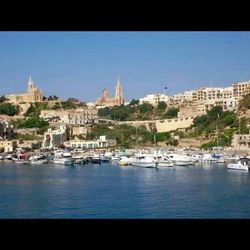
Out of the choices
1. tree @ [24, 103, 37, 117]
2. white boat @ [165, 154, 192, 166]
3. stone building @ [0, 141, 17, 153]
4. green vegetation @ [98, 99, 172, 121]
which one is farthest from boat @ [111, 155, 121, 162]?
tree @ [24, 103, 37, 117]

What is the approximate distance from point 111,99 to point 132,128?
784cm

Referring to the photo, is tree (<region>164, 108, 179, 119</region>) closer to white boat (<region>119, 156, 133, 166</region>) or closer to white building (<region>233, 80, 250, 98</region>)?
white building (<region>233, 80, 250, 98</region>)

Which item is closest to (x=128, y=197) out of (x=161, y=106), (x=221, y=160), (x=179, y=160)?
(x=179, y=160)

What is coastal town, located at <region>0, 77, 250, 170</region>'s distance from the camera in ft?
42.0

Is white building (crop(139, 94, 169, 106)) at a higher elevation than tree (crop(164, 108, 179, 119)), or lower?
higher

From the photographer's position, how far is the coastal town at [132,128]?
1280 centimetres

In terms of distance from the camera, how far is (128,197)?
5.60 metres

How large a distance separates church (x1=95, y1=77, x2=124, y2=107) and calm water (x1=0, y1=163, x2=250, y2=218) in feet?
54.5

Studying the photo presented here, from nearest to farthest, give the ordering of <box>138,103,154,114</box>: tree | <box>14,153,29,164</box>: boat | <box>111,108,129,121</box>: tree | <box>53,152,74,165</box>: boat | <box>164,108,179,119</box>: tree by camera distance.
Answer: <box>53,152,74,165</box>: boat
<box>14,153,29,164</box>: boat
<box>164,108,179,119</box>: tree
<box>111,108,129,121</box>: tree
<box>138,103,154,114</box>: tree

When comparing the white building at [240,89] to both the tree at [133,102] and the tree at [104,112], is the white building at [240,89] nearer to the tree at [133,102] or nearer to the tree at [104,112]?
the tree at [133,102]

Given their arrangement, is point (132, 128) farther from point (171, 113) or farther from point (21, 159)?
point (21, 159)

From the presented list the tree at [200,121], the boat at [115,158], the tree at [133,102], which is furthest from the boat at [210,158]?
the tree at [133,102]
